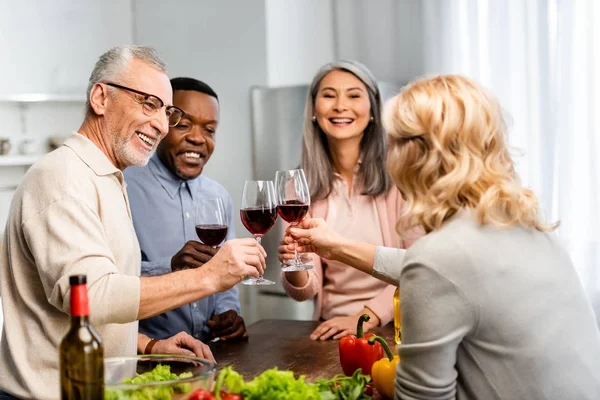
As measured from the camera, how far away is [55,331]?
5.61ft

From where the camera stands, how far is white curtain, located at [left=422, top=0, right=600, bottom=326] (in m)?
3.56

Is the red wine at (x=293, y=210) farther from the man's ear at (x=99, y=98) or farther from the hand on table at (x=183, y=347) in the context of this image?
the man's ear at (x=99, y=98)

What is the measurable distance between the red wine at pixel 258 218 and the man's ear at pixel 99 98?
18.7 inches

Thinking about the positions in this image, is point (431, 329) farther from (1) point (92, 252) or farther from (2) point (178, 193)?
(2) point (178, 193)

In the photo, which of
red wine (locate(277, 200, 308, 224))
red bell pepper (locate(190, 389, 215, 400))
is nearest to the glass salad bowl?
red bell pepper (locate(190, 389, 215, 400))

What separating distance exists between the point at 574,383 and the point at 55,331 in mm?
1160

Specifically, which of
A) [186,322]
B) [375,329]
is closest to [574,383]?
[375,329]

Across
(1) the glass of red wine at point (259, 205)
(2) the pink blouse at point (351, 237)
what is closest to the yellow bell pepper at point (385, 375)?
(1) the glass of red wine at point (259, 205)

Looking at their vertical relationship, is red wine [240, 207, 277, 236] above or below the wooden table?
above

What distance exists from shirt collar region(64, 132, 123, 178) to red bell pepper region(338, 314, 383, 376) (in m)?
0.75

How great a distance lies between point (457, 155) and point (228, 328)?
3.74 ft

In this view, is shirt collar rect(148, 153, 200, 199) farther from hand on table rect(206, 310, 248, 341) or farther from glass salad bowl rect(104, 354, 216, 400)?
glass salad bowl rect(104, 354, 216, 400)

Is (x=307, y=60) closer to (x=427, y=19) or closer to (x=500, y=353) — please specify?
(x=427, y=19)

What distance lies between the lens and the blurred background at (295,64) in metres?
3.61
